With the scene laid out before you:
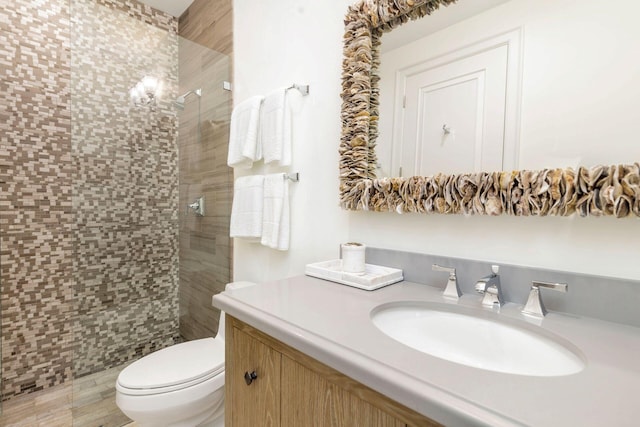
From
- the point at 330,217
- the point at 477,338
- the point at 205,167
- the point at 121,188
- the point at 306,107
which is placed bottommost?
the point at 477,338

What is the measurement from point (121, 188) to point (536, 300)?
2.22m

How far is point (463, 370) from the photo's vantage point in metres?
0.46

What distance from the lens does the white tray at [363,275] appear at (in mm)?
903

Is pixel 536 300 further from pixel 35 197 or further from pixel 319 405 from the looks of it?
pixel 35 197

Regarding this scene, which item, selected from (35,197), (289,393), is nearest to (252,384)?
(289,393)

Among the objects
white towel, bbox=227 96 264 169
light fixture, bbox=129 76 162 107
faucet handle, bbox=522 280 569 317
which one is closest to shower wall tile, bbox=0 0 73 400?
light fixture, bbox=129 76 162 107

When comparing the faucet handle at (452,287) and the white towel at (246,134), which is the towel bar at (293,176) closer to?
the white towel at (246,134)

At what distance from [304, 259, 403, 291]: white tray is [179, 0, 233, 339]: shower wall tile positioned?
3.30 ft

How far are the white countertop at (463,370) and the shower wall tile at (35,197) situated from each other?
1.76 m

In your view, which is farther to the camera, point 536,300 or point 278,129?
point 278,129

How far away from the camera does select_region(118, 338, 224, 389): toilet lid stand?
1146 mm

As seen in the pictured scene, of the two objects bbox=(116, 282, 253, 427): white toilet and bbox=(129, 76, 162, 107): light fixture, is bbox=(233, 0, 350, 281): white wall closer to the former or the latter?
bbox=(116, 282, 253, 427): white toilet

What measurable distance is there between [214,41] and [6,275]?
189 centimetres

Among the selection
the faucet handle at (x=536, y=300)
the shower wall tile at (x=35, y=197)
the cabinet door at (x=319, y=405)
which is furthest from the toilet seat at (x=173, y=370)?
the faucet handle at (x=536, y=300)
